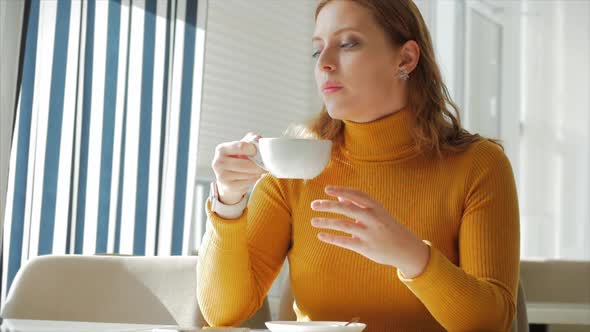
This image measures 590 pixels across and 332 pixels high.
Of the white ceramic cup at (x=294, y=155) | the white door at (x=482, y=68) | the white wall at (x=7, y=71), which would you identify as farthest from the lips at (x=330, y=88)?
the white door at (x=482, y=68)

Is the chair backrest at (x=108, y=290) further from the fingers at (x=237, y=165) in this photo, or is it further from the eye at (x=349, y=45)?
the eye at (x=349, y=45)

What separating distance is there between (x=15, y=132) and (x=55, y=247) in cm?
47

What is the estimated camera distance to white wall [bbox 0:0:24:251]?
278cm

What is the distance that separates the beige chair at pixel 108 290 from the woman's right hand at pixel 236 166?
13.3 inches

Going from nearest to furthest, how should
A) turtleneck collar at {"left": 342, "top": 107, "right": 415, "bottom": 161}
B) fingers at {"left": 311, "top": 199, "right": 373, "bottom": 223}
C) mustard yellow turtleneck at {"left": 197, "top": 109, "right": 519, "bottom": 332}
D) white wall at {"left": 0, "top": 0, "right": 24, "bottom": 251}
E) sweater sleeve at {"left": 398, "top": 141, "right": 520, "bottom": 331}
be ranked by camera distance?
fingers at {"left": 311, "top": 199, "right": 373, "bottom": 223} → sweater sleeve at {"left": 398, "top": 141, "right": 520, "bottom": 331} → mustard yellow turtleneck at {"left": 197, "top": 109, "right": 519, "bottom": 332} → turtleneck collar at {"left": 342, "top": 107, "right": 415, "bottom": 161} → white wall at {"left": 0, "top": 0, "right": 24, "bottom": 251}

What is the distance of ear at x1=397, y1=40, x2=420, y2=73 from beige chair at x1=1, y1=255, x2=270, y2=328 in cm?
57

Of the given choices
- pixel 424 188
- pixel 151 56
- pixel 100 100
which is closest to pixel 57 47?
pixel 100 100

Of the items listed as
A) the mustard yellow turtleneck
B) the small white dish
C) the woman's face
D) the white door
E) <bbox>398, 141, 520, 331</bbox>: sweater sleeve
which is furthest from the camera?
the white door

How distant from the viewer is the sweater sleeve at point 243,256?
1.39m

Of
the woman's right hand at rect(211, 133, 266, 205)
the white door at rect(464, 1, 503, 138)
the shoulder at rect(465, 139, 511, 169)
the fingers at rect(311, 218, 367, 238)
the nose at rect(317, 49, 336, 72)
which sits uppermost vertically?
the white door at rect(464, 1, 503, 138)

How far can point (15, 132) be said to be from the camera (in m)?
2.82

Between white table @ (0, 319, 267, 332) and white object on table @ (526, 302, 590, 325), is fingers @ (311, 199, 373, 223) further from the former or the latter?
white object on table @ (526, 302, 590, 325)

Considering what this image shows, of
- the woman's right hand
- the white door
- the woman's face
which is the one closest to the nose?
the woman's face

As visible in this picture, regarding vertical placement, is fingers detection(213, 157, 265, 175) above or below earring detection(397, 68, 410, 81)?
below
